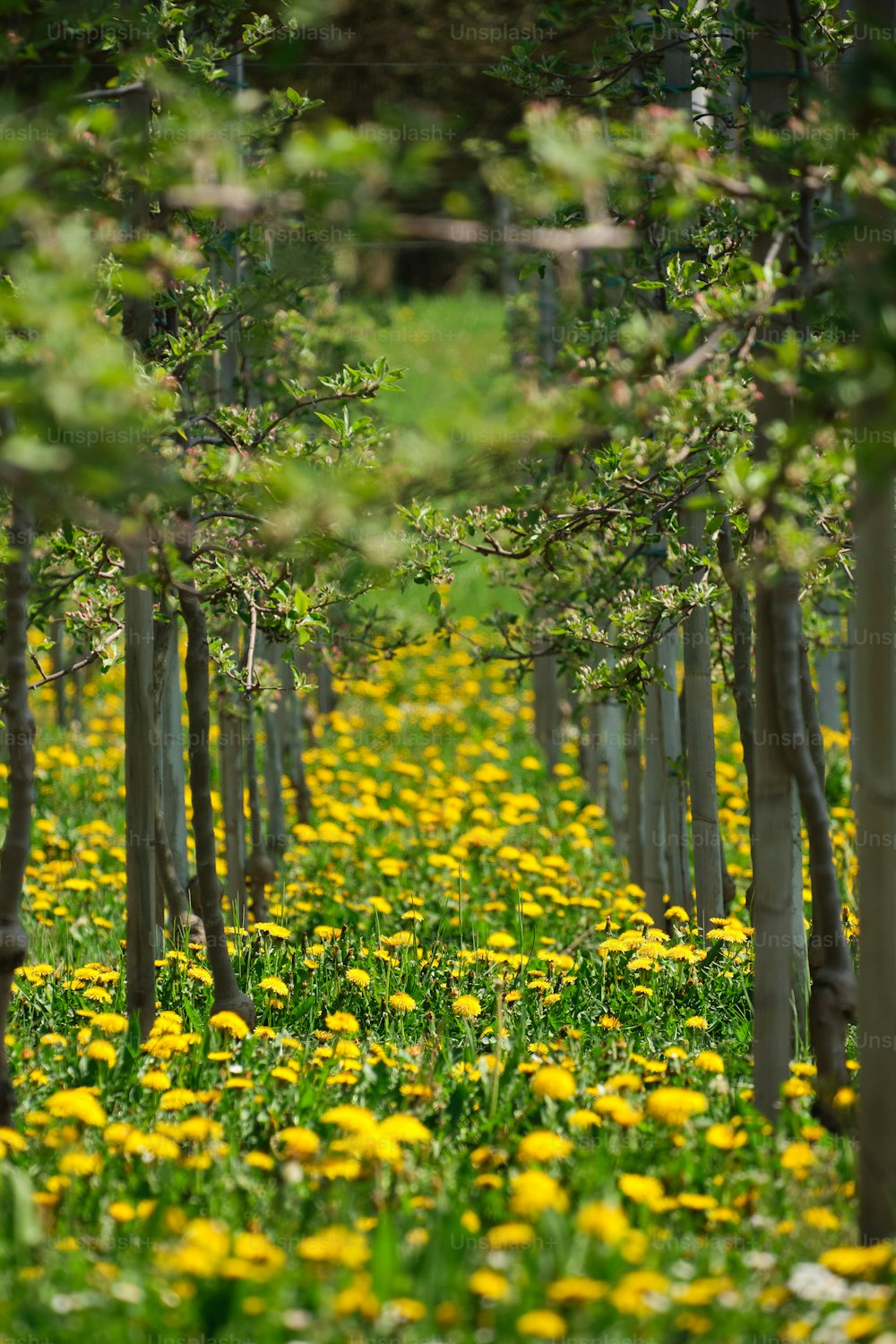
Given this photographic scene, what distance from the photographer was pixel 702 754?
215 inches

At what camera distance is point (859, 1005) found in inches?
124

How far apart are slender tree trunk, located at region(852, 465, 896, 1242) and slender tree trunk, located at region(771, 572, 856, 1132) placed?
196mm

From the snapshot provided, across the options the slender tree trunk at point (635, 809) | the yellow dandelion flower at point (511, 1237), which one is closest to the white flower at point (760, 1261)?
the yellow dandelion flower at point (511, 1237)

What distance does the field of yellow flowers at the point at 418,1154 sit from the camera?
2480 mm

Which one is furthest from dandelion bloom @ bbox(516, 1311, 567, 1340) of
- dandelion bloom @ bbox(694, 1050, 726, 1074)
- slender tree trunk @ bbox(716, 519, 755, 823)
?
slender tree trunk @ bbox(716, 519, 755, 823)

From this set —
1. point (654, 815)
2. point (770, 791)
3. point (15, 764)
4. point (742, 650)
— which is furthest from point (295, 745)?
point (770, 791)

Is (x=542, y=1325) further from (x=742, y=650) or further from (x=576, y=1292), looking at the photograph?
(x=742, y=650)

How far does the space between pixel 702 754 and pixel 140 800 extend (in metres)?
2.39

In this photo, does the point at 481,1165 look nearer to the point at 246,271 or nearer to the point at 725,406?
the point at 725,406

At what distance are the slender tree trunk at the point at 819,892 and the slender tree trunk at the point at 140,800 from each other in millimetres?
1994

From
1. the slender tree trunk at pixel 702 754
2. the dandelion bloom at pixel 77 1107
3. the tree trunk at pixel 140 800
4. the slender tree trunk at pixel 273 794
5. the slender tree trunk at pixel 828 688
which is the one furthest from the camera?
the slender tree trunk at pixel 828 688

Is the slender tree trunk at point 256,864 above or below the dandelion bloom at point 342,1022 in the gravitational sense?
above

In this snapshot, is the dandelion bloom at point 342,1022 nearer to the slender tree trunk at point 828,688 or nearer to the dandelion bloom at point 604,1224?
the dandelion bloom at point 604,1224

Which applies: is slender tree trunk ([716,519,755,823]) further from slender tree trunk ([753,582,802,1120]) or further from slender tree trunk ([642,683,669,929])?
slender tree trunk ([642,683,669,929])
